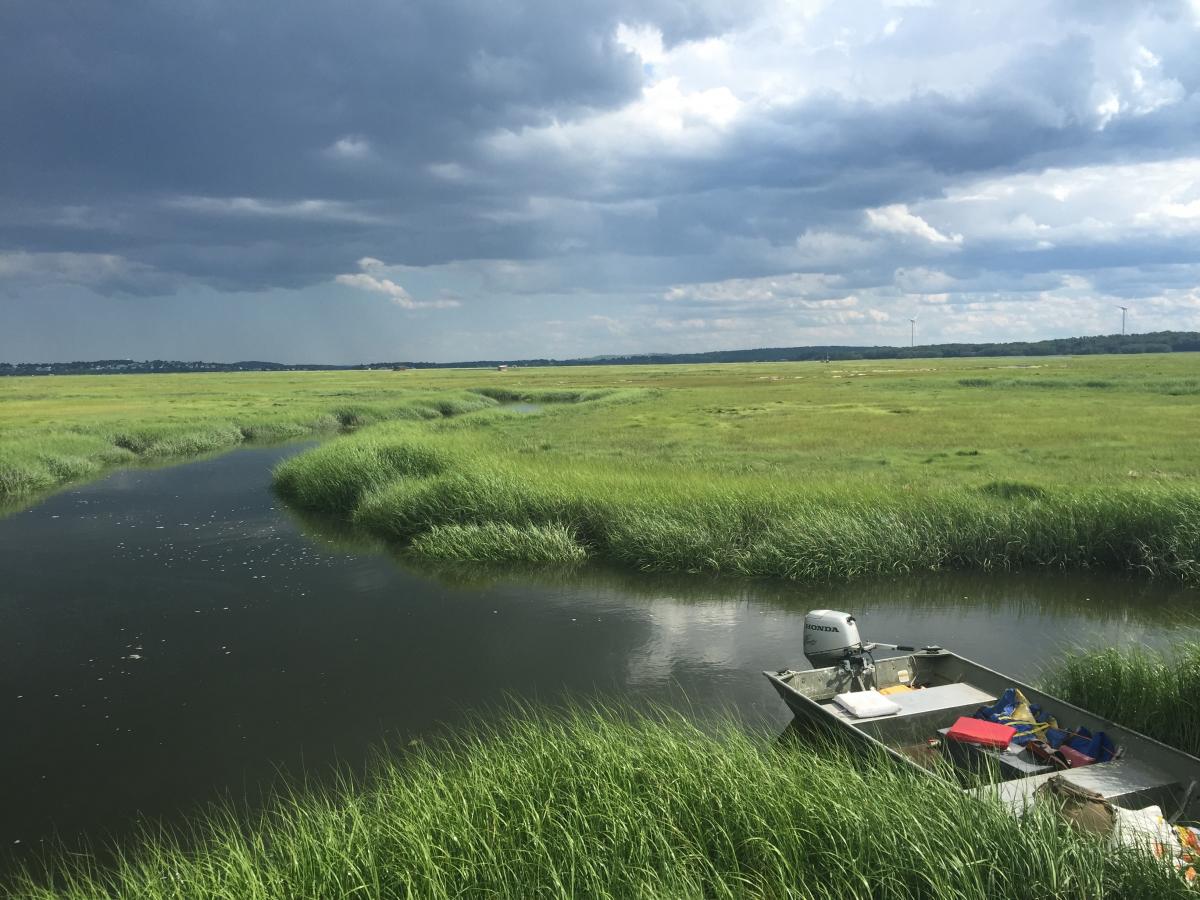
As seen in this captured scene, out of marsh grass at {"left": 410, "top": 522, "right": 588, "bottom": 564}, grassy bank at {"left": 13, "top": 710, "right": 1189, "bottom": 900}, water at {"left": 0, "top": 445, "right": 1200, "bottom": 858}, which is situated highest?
grassy bank at {"left": 13, "top": 710, "right": 1189, "bottom": 900}

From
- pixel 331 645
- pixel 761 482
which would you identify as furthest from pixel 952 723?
pixel 761 482

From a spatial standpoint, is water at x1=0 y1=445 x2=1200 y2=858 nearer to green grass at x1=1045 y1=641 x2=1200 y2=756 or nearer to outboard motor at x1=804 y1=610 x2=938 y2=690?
outboard motor at x1=804 y1=610 x2=938 y2=690

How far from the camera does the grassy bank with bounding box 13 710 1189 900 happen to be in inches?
227

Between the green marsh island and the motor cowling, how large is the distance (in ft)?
3.38

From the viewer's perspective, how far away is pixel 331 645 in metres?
15.0

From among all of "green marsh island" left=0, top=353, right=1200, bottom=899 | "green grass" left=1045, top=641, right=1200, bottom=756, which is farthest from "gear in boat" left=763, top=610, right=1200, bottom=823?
"green grass" left=1045, top=641, right=1200, bottom=756

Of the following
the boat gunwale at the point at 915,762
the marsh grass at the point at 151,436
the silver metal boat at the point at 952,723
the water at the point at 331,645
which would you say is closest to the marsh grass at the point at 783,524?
the water at the point at 331,645

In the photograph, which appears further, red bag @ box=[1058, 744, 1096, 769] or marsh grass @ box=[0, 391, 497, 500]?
marsh grass @ box=[0, 391, 497, 500]

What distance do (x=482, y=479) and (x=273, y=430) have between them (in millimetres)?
34118

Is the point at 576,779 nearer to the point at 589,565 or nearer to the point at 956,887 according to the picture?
the point at 956,887

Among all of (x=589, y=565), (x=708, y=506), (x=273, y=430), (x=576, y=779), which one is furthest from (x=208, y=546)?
(x=273, y=430)

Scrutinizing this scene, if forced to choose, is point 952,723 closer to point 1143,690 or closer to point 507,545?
point 1143,690

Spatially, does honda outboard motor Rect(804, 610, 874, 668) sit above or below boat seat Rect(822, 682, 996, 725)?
above

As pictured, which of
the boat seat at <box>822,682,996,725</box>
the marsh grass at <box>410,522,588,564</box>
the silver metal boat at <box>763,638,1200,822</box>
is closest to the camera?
the silver metal boat at <box>763,638,1200,822</box>
